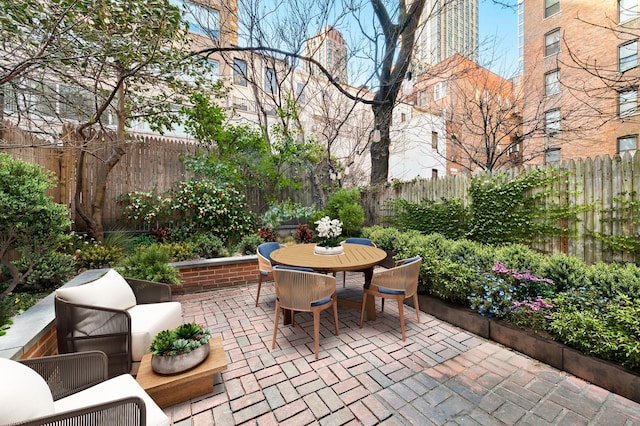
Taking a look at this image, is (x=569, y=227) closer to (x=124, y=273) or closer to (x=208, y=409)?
(x=208, y=409)

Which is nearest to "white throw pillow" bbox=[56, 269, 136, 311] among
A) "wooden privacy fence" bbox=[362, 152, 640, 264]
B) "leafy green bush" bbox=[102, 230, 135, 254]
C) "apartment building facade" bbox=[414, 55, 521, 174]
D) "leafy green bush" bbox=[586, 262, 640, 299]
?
"leafy green bush" bbox=[102, 230, 135, 254]

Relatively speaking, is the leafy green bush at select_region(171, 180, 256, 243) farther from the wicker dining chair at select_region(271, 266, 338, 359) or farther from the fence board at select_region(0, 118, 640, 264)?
the wicker dining chair at select_region(271, 266, 338, 359)

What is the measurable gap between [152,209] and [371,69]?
19.5 feet

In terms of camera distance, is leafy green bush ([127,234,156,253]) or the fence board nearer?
the fence board

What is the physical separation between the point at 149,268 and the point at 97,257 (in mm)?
1192

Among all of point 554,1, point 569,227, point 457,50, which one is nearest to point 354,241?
point 569,227

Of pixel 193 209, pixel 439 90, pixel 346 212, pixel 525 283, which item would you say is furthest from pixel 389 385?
pixel 439 90

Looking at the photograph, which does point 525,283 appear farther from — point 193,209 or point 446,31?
point 446,31

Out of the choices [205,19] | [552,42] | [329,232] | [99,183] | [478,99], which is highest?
[552,42]

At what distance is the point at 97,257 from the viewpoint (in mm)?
3885

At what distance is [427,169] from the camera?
15.1 metres

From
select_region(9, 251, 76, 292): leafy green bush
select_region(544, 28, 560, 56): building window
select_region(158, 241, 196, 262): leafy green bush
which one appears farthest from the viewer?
select_region(544, 28, 560, 56): building window

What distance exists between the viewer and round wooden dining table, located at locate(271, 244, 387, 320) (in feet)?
9.55

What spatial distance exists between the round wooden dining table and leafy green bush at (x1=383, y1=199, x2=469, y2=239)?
223cm
